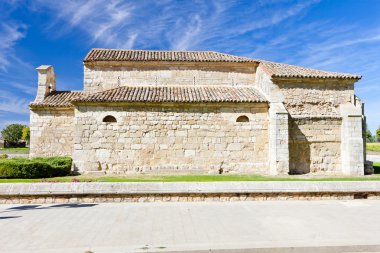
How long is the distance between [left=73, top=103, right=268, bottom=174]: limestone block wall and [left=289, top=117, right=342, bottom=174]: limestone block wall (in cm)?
140

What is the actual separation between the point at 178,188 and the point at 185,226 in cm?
235

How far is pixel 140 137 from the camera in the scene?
13.9m

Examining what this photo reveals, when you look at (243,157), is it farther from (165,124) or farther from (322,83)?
(322,83)

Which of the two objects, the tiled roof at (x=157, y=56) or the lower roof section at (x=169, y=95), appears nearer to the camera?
the lower roof section at (x=169, y=95)

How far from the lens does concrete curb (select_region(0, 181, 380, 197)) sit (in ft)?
25.3

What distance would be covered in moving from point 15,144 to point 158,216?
2466 inches

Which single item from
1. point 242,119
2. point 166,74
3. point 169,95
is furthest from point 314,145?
point 166,74

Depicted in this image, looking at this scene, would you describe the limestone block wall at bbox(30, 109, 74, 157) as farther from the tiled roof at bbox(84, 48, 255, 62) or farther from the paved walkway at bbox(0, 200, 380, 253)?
the paved walkway at bbox(0, 200, 380, 253)

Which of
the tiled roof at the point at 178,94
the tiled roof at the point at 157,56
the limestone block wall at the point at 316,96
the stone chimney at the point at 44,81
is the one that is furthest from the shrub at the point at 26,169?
the limestone block wall at the point at 316,96

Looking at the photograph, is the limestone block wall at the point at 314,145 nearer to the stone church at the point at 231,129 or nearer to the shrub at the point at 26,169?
the stone church at the point at 231,129

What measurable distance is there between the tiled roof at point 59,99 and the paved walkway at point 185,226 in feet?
32.0

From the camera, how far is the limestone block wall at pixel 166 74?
54.4 ft

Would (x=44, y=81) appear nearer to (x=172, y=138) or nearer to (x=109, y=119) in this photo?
(x=109, y=119)

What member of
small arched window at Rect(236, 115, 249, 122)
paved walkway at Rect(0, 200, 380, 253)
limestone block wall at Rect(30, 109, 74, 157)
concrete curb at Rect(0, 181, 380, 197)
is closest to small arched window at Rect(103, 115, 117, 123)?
limestone block wall at Rect(30, 109, 74, 157)
